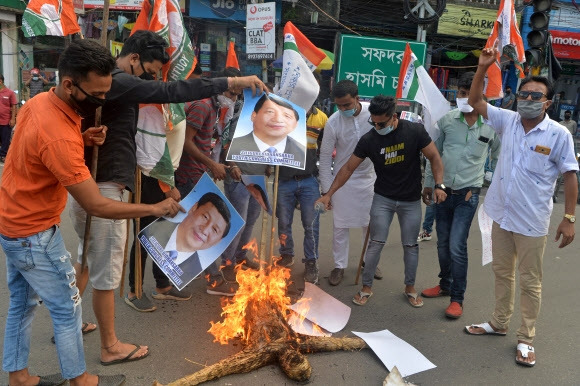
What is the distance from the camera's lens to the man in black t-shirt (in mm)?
4195

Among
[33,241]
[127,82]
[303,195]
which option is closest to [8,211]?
[33,241]

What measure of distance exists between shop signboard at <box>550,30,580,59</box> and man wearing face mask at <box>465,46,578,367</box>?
14017 millimetres

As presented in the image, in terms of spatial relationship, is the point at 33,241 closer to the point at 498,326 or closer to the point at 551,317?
the point at 498,326

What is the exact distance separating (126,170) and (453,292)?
3.04 metres

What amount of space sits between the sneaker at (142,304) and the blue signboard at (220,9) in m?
12.4

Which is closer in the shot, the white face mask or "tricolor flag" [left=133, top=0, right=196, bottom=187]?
"tricolor flag" [left=133, top=0, right=196, bottom=187]

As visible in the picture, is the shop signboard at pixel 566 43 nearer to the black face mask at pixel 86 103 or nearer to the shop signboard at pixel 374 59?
the shop signboard at pixel 374 59

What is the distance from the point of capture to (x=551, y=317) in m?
4.28

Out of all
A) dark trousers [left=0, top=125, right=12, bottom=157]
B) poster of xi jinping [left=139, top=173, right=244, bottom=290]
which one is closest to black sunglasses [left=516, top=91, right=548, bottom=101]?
poster of xi jinping [left=139, top=173, right=244, bottom=290]

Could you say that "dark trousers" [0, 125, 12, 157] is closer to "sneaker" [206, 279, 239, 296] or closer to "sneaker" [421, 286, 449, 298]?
"sneaker" [206, 279, 239, 296]

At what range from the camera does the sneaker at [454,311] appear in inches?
163

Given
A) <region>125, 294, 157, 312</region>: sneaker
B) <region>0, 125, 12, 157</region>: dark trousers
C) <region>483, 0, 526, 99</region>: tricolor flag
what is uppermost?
<region>483, 0, 526, 99</region>: tricolor flag

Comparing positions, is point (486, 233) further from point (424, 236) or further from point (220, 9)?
point (220, 9)

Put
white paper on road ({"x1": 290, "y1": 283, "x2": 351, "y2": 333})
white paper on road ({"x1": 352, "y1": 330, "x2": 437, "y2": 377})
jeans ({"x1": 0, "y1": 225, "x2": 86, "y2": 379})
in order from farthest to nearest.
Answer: white paper on road ({"x1": 290, "y1": 283, "x2": 351, "y2": 333}), white paper on road ({"x1": 352, "y1": 330, "x2": 437, "y2": 377}), jeans ({"x1": 0, "y1": 225, "x2": 86, "y2": 379})
